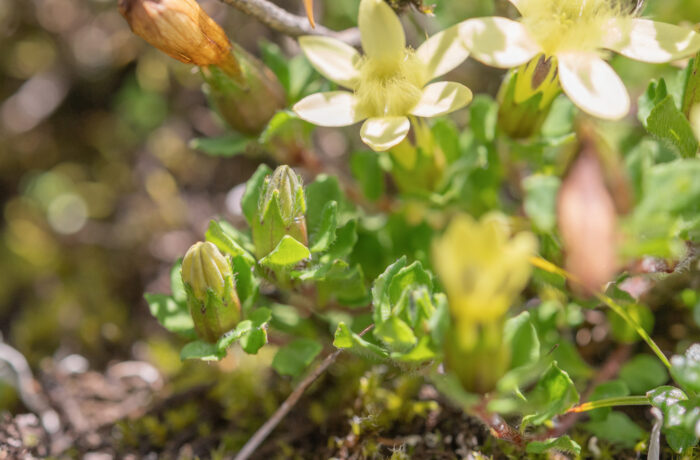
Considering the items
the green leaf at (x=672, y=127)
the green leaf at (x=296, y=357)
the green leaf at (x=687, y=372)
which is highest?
the green leaf at (x=672, y=127)

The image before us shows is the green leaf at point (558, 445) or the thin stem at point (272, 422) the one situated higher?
the green leaf at point (558, 445)

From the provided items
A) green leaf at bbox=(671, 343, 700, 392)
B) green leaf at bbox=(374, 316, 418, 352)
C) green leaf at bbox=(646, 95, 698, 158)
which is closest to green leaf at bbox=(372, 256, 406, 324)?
green leaf at bbox=(374, 316, 418, 352)

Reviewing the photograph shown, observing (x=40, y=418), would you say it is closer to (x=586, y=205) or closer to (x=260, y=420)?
(x=260, y=420)

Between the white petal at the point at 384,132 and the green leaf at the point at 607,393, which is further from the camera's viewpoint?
the green leaf at the point at 607,393

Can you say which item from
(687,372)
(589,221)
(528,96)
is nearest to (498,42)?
(528,96)

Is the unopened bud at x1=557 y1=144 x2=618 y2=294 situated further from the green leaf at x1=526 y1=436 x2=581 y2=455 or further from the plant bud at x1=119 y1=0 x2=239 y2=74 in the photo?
the plant bud at x1=119 y1=0 x2=239 y2=74

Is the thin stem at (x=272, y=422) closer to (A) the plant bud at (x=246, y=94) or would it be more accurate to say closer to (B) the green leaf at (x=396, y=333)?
(B) the green leaf at (x=396, y=333)

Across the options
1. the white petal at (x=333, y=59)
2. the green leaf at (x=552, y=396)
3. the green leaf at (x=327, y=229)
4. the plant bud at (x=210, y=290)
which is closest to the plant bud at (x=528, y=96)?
the white petal at (x=333, y=59)
